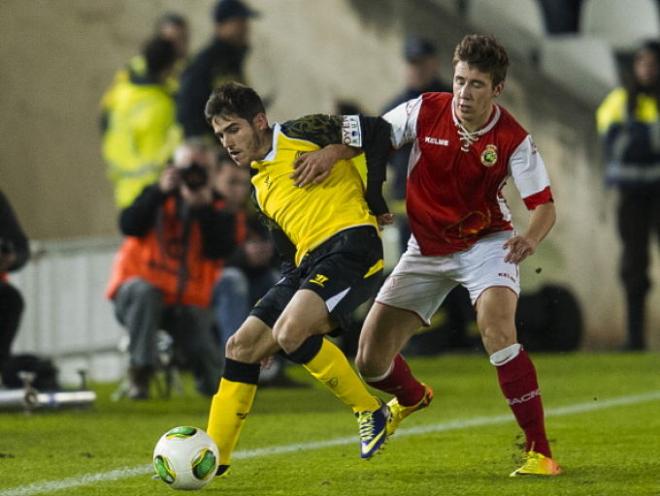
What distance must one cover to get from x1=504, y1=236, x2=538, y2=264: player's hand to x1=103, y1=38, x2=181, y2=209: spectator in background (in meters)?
6.01

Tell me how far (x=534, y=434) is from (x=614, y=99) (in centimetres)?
797

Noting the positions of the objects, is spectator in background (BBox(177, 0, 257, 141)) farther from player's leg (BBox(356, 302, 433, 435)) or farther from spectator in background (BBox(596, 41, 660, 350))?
player's leg (BBox(356, 302, 433, 435))

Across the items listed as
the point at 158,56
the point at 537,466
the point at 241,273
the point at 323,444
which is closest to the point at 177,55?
the point at 158,56

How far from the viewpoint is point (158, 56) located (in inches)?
466

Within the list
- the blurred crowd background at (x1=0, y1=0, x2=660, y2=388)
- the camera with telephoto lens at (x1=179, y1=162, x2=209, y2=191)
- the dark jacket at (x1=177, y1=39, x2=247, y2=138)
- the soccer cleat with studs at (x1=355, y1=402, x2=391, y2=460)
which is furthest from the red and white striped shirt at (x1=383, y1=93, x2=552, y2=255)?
the blurred crowd background at (x1=0, y1=0, x2=660, y2=388)

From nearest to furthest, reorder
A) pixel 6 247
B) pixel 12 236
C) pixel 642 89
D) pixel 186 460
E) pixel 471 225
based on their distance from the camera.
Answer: pixel 186 460
pixel 471 225
pixel 6 247
pixel 12 236
pixel 642 89

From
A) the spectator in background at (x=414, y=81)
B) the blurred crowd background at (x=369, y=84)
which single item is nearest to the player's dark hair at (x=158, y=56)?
the blurred crowd background at (x=369, y=84)

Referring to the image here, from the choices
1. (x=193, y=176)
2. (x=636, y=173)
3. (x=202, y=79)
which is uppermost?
(x=202, y=79)

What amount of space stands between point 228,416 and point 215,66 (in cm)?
581

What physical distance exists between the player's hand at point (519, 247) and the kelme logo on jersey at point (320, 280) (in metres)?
0.68

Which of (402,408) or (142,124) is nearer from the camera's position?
(402,408)

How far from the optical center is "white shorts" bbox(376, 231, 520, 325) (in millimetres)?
6418

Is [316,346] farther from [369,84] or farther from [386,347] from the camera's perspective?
[369,84]

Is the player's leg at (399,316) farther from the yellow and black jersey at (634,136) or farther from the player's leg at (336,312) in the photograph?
the yellow and black jersey at (634,136)
